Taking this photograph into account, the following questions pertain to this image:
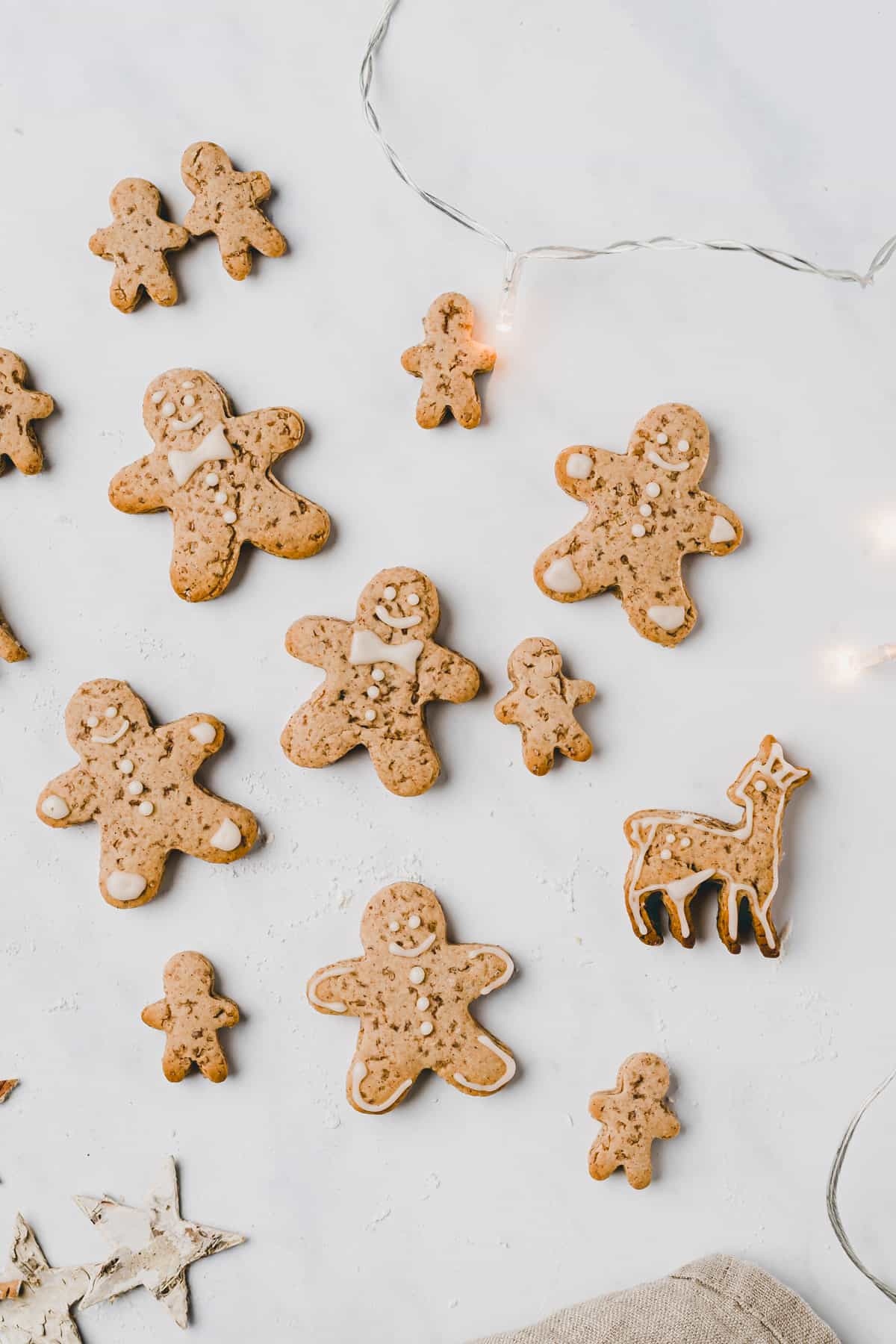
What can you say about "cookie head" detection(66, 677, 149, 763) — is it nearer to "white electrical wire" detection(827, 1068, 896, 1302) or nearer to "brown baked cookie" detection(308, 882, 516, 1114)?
"brown baked cookie" detection(308, 882, 516, 1114)

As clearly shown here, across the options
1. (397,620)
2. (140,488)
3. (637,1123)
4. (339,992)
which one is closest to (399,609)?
(397,620)

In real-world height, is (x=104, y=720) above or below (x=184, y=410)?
below

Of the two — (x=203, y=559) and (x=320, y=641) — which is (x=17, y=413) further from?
(x=320, y=641)

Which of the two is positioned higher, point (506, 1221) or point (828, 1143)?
point (828, 1143)

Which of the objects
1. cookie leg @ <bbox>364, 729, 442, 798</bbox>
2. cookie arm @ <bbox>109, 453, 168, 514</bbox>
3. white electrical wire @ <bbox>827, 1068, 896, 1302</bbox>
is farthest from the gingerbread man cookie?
white electrical wire @ <bbox>827, 1068, 896, 1302</bbox>

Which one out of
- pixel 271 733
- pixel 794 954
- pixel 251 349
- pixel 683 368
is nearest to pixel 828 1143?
pixel 794 954

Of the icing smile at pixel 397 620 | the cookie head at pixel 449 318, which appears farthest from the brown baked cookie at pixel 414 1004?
the cookie head at pixel 449 318

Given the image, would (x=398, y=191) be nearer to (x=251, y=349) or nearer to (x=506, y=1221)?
(x=251, y=349)
